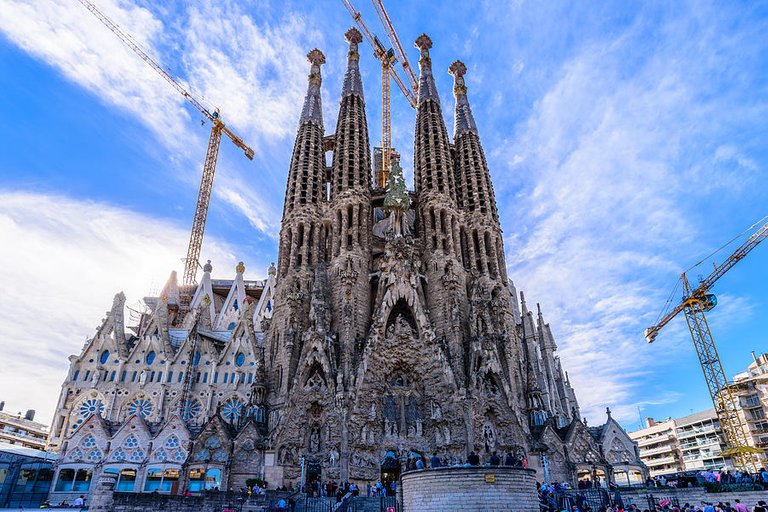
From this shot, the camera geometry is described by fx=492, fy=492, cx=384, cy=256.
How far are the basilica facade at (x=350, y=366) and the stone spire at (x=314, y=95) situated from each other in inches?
24.0

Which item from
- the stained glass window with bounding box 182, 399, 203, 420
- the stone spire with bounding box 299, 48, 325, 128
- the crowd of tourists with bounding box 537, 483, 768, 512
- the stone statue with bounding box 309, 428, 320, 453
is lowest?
the crowd of tourists with bounding box 537, 483, 768, 512

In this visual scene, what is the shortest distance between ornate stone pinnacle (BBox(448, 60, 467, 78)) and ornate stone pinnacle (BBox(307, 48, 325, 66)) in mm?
16138

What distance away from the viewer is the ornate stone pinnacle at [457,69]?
61562mm

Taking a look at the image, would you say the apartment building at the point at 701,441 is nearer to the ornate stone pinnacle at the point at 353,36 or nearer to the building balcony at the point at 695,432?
the building balcony at the point at 695,432

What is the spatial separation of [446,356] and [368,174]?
21.2 meters

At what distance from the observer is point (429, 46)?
211 feet

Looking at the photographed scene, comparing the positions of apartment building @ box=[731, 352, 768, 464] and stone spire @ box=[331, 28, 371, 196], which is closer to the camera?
stone spire @ box=[331, 28, 371, 196]

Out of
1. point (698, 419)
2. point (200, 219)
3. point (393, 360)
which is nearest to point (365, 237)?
point (393, 360)

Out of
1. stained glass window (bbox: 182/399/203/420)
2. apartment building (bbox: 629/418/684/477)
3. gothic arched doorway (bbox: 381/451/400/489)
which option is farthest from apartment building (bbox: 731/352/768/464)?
stained glass window (bbox: 182/399/203/420)

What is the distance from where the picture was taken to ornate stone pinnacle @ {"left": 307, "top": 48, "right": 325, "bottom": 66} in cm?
5947

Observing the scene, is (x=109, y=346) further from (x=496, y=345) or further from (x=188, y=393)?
(x=496, y=345)

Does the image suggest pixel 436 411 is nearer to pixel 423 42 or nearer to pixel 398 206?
pixel 398 206

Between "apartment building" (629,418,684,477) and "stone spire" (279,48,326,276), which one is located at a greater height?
"stone spire" (279,48,326,276)

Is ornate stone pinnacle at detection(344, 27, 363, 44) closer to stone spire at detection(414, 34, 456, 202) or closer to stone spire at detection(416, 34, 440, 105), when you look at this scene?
stone spire at detection(416, 34, 440, 105)
